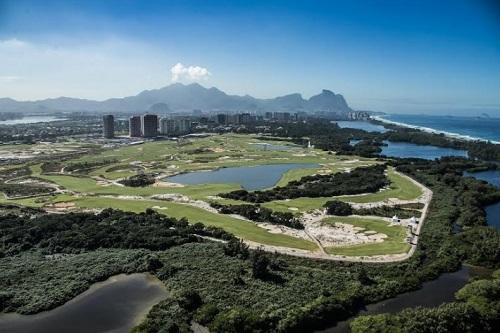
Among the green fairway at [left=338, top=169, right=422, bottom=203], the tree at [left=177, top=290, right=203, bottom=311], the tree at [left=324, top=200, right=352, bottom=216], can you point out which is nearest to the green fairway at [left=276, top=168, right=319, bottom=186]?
the green fairway at [left=338, top=169, right=422, bottom=203]

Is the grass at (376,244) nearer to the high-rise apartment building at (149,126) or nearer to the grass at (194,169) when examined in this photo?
the grass at (194,169)

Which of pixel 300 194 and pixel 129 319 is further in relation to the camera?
pixel 300 194

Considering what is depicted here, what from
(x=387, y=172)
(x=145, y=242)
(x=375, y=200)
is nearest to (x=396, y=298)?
(x=145, y=242)

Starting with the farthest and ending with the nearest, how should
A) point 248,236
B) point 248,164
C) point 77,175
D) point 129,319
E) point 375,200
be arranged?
1. point 248,164
2. point 77,175
3. point 375,200
4. point 248,236
5. point 129,319

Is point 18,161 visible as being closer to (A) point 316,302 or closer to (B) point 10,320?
(B) point 10,320

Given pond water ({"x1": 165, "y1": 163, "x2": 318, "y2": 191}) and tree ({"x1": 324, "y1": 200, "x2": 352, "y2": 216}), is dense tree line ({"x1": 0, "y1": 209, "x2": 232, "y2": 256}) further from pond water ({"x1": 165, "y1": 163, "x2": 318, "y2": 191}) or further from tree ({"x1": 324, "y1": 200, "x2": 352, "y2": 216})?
pond water ({"x1": 165, "y1": 163, "x2": 318, "y2": 191})

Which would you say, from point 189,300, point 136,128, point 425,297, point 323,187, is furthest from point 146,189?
point 136,128

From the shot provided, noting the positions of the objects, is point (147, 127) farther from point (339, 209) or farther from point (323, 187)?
point (339, 209)
